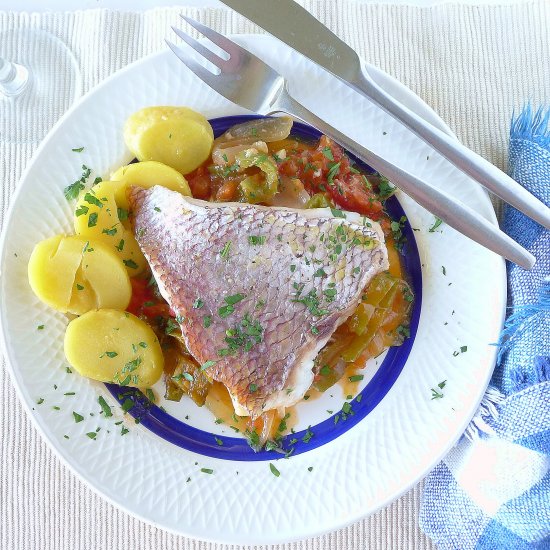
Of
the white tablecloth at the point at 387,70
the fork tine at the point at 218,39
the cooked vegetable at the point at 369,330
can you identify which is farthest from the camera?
the white tablecloth at the point at 387,70

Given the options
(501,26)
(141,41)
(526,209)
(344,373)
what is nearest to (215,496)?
(344,373)

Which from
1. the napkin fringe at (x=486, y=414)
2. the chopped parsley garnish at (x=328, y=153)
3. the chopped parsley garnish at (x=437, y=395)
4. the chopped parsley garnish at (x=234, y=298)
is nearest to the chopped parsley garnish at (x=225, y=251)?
the chopped parsley garnish at (x=234, y=298)

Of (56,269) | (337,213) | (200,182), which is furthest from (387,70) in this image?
(56,269)

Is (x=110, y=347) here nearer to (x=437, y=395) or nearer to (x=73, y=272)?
(x=73, y=272)

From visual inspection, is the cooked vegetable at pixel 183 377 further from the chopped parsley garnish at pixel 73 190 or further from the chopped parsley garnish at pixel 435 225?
the chopped parsley garnish at pixel 435 225

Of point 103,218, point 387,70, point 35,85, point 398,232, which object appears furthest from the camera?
point 35,85

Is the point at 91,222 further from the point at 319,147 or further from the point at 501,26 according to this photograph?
the point at 501,26

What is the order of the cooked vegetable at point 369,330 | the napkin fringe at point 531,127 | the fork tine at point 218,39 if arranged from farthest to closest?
the napkin fringe at point 531,127 → the cooked vegetable at point 369,330 → the fork tine at point 218,39
